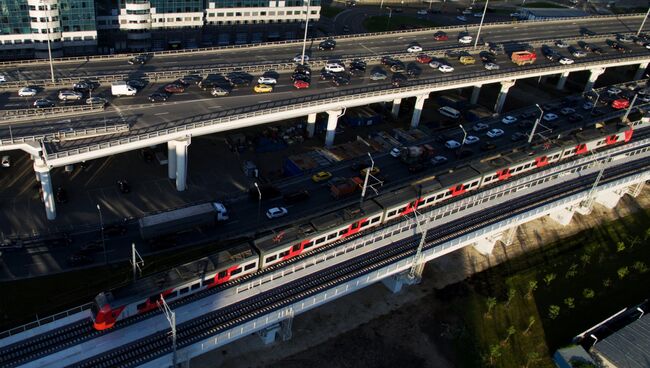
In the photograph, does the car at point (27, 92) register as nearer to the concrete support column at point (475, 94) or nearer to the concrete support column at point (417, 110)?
the concrete support column at point (417, 110)

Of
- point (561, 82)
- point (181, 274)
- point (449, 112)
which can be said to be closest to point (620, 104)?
point (561, 82)

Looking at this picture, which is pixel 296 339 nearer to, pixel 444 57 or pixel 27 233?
pixel 27 233

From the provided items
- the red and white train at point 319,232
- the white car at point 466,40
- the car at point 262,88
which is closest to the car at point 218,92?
the car at point 262,88

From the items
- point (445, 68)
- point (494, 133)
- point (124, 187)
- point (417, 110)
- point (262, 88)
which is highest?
point (445, 68)

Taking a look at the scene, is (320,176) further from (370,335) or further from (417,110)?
(417,110)

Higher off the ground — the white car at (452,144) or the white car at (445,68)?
the white car at (445,68)

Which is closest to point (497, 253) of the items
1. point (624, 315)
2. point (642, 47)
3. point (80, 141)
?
point (624, 315)

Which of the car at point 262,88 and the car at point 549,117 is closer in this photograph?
the car at point 262,88
